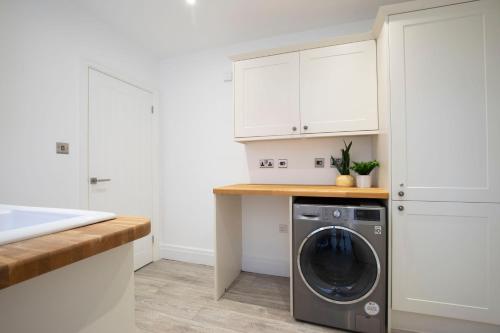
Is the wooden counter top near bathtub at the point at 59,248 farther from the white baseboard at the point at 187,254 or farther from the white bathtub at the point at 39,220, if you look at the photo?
the white baseboard at the point at 187,254

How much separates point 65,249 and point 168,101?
2.66 metres

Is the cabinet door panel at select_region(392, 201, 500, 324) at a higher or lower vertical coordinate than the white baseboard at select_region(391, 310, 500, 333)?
higher

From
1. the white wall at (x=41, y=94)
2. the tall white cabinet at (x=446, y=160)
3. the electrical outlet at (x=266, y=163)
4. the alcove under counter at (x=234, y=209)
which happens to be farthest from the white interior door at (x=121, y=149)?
the tall white cabinet at (x=446, y=160)

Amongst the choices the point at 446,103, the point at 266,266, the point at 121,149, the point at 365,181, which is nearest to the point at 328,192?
the point at 365,181

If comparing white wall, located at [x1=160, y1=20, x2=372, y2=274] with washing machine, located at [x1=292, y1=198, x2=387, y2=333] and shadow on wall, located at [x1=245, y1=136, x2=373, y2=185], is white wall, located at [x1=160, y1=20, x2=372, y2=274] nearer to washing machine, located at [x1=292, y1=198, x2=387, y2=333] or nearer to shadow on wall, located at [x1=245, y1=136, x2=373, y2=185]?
shadow on wall, located at [x1=245, y1=136, x2=373, y2=185]

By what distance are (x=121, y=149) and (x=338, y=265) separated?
2.27 meters

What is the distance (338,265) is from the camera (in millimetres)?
1621

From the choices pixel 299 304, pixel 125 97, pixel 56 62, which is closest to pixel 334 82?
pixel 299 304

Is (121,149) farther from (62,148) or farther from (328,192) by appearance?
(328,192)

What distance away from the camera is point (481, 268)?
1432 millimetres

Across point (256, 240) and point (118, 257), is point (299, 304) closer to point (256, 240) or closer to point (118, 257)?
point (256, 240)

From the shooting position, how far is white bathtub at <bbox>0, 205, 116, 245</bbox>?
56 cm

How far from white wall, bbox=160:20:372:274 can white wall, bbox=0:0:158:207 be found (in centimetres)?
95

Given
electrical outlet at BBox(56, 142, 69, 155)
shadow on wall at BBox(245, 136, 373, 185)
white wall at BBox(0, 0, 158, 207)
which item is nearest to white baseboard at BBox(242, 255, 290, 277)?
shadow on wall at BBox(245, 136, 373, 185)
